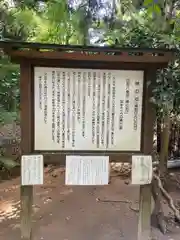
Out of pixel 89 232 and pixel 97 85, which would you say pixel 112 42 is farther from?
pixel 89 232

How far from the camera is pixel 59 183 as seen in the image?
5.03m

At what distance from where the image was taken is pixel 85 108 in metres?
2.64

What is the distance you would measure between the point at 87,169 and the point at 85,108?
1.78 ft

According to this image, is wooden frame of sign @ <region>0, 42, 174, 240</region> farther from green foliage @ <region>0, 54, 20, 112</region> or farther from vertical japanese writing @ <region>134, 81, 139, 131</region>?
green foliage @ <region>0, 54, 20, 112</region>

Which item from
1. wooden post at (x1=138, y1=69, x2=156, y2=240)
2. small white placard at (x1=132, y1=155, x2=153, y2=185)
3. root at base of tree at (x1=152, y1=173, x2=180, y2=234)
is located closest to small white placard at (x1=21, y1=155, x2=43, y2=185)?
small white placard at (x1=132, y1=155, x2=153, y2=185)

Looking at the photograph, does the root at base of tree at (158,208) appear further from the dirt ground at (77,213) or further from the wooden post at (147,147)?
the wooden post at (147,147)

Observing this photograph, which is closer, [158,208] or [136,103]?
[136,103]

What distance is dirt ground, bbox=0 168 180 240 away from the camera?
3273 mm

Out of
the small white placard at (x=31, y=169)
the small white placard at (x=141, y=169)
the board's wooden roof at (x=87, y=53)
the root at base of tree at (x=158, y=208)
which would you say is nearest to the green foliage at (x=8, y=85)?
the board's wooden roof at (x=87, y=53)

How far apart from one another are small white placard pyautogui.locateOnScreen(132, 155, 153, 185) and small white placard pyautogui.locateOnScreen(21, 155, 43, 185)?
82 cm

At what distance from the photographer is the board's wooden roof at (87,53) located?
2436 mm

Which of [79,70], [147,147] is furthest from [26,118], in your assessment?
[147,147]

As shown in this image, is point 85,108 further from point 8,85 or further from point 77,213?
point 77,213

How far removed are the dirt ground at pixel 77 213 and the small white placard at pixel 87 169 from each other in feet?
2.61
